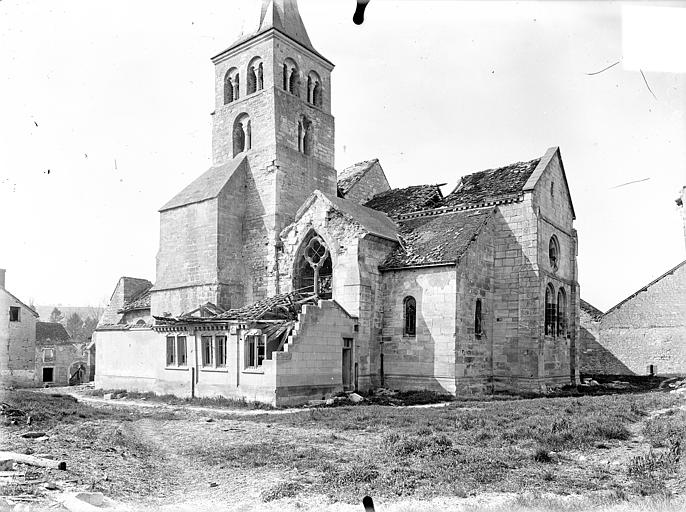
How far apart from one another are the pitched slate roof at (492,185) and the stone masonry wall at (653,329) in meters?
13.7

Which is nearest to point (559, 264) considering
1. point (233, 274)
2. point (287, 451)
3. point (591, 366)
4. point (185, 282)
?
point (591, 366)

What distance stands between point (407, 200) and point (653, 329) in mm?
17294

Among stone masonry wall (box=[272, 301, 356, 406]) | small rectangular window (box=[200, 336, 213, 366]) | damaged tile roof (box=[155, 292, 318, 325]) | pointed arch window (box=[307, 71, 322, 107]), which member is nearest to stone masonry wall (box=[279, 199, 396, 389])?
stone masonry wall (box=[272, 301, 356, 406])

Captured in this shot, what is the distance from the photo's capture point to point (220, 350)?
20969 millimetres

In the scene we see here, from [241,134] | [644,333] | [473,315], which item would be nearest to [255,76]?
[241,134]

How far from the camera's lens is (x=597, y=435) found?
12055 mm

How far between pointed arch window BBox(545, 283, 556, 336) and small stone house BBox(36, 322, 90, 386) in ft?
114

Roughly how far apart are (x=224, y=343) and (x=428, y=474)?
43.1ft

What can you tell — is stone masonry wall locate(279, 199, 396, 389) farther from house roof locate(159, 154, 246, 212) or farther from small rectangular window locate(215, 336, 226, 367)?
house roof locate(159, 154, 246, 212)

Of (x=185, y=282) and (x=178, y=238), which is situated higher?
(x=178, y=238)

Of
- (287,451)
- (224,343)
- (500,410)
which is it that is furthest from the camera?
(224,343)

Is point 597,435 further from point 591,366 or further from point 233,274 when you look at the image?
point 591,366

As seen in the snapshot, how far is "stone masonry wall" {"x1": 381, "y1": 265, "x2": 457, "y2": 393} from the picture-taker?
21938 mm

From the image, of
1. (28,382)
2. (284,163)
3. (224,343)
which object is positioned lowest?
(28,382)
